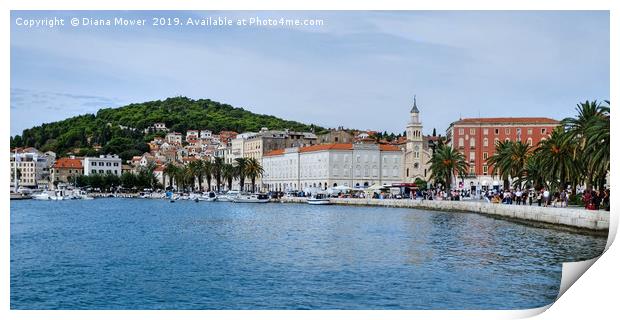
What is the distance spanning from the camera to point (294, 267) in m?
17.4

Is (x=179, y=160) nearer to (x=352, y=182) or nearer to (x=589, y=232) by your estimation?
(x=352, y=182)

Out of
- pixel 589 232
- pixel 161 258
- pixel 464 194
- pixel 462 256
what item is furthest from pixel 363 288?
pixel 464 194

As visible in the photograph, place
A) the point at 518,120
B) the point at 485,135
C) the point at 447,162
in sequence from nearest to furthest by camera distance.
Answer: the point at 447,162, the point at 518,120, the point at 485,135

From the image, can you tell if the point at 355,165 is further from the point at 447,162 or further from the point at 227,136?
the point at 447,162

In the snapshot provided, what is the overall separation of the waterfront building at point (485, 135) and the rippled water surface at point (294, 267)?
32789 millimetres

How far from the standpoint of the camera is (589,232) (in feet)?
75.0

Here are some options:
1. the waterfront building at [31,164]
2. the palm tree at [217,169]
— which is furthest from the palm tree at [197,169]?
the waterfront building at [31,164]

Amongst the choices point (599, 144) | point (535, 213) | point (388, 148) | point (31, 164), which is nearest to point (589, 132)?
point (599, 144)

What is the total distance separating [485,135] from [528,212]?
105 ft

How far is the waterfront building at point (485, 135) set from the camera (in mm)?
59125

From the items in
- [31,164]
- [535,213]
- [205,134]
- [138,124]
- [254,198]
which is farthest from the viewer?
[205,134]

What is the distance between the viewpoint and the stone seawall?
22594 mm

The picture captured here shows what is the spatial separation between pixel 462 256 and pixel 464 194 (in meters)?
31.6

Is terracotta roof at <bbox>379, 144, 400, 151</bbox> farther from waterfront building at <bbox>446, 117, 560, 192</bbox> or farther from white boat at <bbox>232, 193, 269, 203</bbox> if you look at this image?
white boat at <bbox>232, 193, 269, 203</bbox>
